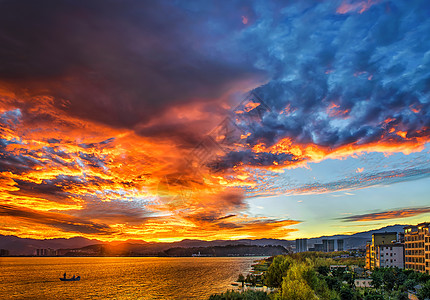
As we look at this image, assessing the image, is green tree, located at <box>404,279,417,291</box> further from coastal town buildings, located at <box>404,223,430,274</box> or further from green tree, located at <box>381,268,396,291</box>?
coastal town buildings, located at <box>404,223,430,274</box>

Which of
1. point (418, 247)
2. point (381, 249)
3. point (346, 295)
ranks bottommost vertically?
point (346, 295)

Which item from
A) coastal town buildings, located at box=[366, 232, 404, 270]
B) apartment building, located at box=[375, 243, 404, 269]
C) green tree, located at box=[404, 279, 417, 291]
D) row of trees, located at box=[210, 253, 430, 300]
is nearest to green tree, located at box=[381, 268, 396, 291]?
row of trees, located at box=[210, 253, 430, 300]

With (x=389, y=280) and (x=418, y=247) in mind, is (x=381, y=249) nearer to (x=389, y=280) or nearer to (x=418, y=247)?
(x=418, y=247)

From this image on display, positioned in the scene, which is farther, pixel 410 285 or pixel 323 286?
pixel 410 285

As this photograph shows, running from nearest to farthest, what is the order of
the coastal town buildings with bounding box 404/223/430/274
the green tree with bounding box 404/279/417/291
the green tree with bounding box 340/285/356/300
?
the green tree with bounding box 340/285/356/300, the green tree with bounding box 404/279/417/291, the coastal town buildings with bounding box 404/223/430/274

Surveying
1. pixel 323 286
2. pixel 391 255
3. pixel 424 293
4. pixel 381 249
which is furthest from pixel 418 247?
pixel 323 286

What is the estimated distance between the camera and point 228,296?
47.2m

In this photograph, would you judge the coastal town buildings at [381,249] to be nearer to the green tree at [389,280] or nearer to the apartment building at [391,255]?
the apartment building at [391,255]

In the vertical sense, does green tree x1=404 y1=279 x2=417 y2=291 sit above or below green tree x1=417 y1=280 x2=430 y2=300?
below

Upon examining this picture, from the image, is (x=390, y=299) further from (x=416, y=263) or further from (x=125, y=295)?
(x=125, y=295)

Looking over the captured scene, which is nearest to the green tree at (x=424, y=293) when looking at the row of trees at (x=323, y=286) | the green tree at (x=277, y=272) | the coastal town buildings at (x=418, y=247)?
the row of trees at (x=323, y=286)

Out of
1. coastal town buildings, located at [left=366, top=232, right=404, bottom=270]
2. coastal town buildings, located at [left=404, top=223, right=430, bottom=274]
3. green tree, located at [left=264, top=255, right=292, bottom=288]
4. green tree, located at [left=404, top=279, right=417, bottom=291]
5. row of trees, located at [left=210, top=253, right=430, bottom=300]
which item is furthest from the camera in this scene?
coastal town buildings, located at [left=366, top=232, right=404, bottom=270]

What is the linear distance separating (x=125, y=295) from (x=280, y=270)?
38390mm

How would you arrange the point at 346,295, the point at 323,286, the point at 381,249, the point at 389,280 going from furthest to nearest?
the point at 381,249 → the point at 389,280 → the point at 323,286 → the point at 346,295
